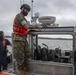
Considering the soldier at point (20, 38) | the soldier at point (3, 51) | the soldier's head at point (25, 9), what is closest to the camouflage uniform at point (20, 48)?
the soldier at point (20, 38)

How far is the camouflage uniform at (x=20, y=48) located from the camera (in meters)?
4.77

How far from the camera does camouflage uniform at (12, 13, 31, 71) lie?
4766mm

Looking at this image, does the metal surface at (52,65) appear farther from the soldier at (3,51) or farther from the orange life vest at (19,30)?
the soldier at (3,51)

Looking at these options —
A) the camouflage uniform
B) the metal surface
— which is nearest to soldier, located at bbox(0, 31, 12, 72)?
the camouflage uniform

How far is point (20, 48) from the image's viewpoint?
15.8 ft

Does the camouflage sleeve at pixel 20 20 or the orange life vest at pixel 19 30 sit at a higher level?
the camouflage sleeve at pixel 20 20

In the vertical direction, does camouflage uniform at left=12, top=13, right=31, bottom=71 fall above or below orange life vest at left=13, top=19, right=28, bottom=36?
below

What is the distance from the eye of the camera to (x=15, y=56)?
486 centimetres

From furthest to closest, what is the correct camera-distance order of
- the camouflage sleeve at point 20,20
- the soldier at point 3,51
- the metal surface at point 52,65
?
the soldier at point 3,51 < the camouflage sleeve at point 20,20 < the metal surface at point 52,65

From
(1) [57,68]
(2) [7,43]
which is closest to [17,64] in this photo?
(1) [57,68]

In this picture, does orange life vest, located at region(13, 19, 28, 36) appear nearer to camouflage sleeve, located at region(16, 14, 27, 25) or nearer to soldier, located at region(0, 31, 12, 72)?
camouflage sleeve, located at region(16, 14, 27, 25)

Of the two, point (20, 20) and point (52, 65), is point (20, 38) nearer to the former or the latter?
point (20, 20)

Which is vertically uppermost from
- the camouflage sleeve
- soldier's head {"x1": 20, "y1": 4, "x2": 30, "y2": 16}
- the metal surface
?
soldier's head {"x1": 20, "y1": 4, "x2": 30, "y2": 16}

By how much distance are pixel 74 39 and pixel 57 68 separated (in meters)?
0.70
